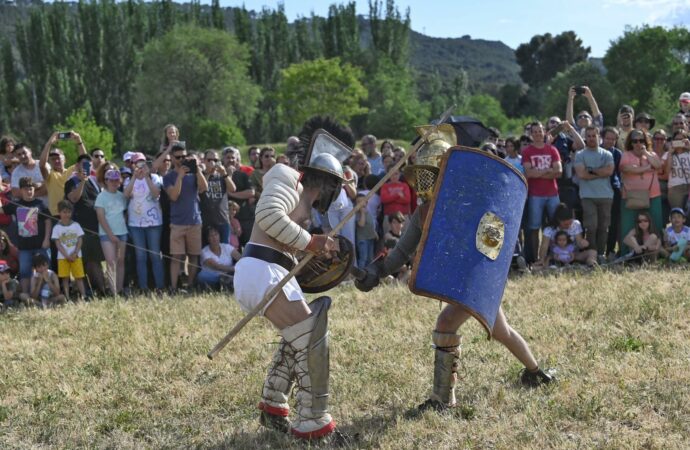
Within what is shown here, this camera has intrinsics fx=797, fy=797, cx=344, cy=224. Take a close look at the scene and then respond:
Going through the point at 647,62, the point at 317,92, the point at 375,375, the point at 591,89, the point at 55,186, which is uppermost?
the point at 647,62

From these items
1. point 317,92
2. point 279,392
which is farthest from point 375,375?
point 317,92

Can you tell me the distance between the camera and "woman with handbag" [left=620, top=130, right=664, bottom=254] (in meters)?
9.77

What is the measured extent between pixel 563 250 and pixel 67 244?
5912mm

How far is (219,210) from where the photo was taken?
9.67m

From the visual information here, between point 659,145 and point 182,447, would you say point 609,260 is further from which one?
point 182,447

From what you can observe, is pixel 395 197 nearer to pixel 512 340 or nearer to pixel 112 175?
pixel 112 175

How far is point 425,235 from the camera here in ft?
14.6

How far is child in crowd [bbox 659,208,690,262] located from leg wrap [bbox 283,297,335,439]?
255 inches

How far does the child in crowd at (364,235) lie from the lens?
9984 mm

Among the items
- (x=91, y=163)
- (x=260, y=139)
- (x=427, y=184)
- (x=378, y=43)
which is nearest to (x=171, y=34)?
(x=260, y=139)

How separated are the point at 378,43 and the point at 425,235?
252 feet

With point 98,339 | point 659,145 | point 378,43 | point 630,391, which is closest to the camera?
point 630,391

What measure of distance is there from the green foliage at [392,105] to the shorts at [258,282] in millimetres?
51370

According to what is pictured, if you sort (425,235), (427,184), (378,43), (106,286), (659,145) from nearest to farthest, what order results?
(425,235) → (427,184) → (106,286) → (659,145) → (378,43)
